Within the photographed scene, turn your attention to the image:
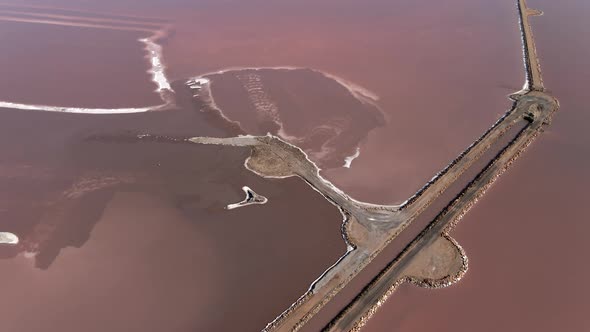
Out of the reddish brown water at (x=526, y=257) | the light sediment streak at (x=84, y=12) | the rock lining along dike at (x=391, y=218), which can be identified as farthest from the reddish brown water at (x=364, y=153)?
the light sediment streak at (x=84, y=12)

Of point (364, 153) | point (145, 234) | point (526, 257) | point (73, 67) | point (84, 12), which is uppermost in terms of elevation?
point (526, 257)

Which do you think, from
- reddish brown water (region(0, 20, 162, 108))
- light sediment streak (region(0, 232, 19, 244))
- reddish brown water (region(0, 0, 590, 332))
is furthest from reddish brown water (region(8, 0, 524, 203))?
light sediment streak (region(0, 232, 19, 244))

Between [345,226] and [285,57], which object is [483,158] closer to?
[345,226]

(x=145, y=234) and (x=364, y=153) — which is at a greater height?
(x=364, y=153)

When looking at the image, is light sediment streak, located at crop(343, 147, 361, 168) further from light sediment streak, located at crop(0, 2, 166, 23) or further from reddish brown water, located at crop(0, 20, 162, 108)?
light sediment streak, located at crop(0, 2, 166, 23)

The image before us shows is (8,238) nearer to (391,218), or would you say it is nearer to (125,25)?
(391,218)

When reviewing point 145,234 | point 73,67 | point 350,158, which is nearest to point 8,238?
point 145,234

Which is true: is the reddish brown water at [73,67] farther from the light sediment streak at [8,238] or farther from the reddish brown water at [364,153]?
the light sediment streak at [8,238]

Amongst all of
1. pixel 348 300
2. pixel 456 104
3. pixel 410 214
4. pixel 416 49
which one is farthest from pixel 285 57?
pixel 348 300
